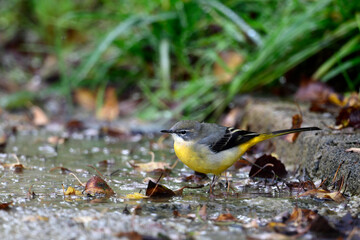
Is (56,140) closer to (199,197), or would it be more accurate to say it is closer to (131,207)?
(199,197)

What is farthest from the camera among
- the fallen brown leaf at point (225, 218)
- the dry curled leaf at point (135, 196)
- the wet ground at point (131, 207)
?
the dry curled leaf at point (135, 196)

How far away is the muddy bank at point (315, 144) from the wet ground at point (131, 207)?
28 cm

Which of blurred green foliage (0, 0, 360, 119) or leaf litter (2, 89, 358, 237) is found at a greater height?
blurred green foliage (0, 0, 360, 119)

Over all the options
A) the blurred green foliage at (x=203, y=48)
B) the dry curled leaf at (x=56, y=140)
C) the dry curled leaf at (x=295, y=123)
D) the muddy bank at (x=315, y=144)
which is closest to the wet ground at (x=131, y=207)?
the muddy bank at (x=315, y=144)

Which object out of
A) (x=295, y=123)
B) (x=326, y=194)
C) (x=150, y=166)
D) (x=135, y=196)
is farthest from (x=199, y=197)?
(x=295, y=123)

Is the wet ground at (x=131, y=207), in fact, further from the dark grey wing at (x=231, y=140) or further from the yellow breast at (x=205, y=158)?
the dark grey wing at (x=231, y=140)

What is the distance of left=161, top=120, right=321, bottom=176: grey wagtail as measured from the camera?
12.3 feet

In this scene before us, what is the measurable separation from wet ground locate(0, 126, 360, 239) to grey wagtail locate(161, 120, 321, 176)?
0.20 metres

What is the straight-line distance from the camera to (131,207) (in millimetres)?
2938

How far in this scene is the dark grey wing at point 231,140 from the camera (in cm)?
389

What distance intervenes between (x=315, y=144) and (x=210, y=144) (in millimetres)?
801

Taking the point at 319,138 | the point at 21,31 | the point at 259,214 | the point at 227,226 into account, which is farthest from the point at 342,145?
the point at 21,31

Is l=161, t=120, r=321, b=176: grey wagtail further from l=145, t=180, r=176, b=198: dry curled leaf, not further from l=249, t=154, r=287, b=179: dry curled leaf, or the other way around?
l=145, t=180, r=176, b=198: dry curled leaf

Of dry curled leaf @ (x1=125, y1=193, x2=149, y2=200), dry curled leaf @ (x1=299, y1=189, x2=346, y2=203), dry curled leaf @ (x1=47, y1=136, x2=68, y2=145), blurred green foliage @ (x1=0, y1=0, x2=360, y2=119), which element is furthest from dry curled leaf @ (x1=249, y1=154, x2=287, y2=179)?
dry curled leaf @ (x1=47, y1=136, x2=68, y2=145)
